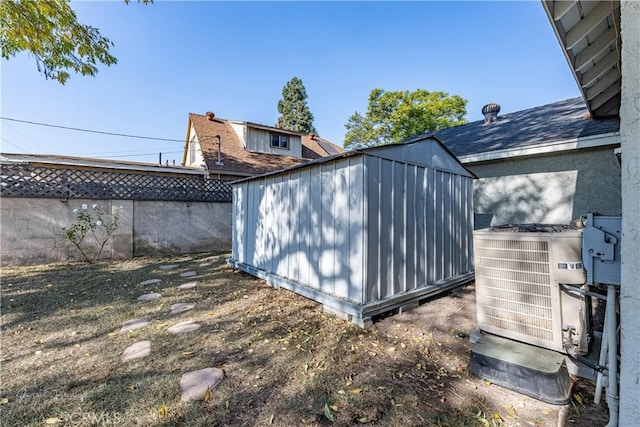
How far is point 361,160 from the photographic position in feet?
9.70

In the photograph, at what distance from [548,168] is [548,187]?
37cm

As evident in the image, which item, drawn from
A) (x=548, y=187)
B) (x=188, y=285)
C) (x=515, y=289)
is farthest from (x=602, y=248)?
(x=188, y=285)

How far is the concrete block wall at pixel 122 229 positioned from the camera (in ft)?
20.5

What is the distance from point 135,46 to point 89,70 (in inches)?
80.2

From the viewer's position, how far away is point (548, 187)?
17.2ft

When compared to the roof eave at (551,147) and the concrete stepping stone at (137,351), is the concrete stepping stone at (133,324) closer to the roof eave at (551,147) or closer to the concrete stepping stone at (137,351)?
the concrete stepping stone at (137,351)

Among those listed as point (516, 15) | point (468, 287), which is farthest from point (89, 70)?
point (516, 15)

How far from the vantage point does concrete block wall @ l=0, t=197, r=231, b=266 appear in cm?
623

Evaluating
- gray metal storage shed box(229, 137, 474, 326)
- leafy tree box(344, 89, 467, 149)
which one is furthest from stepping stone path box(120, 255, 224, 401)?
leafy tree box(344, 89, 467, 149)

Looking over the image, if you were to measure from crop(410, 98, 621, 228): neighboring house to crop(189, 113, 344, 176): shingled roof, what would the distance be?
670 centimetres

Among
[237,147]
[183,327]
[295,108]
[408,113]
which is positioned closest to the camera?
[183,327]

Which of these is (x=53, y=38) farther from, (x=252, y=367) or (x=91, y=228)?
(x=252, y=367)

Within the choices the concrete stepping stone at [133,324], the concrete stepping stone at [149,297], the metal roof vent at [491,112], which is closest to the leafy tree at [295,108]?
the metal roof vent at [491,112]

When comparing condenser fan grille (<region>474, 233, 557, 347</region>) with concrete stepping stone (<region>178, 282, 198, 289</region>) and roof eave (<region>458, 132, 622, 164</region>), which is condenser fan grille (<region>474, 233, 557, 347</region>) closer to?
roof eave (<region>458, 132, 622, 164</region>)
